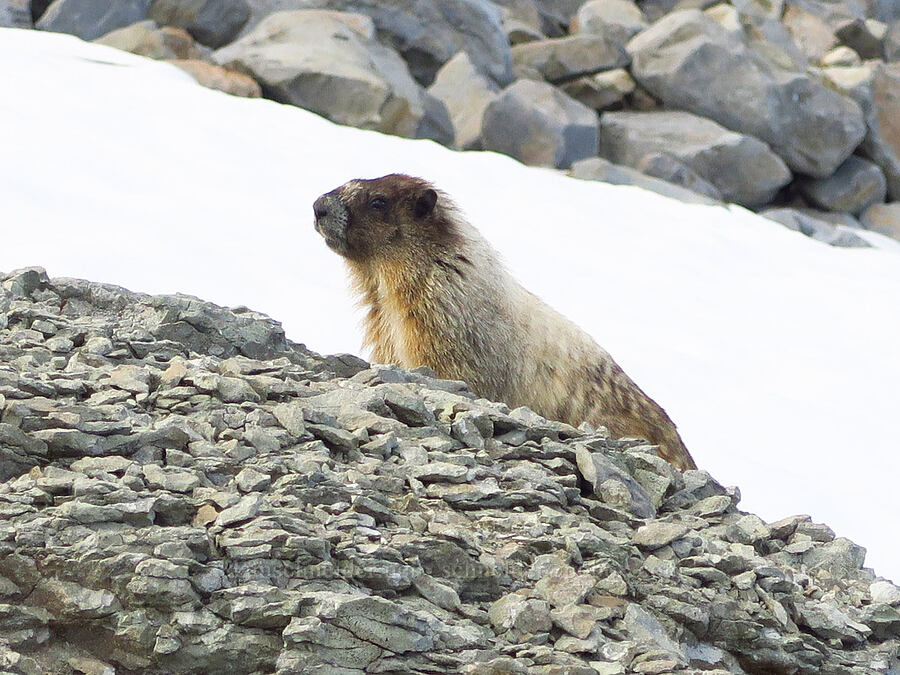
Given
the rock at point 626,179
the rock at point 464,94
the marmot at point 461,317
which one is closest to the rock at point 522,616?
the marmot at point 461,317

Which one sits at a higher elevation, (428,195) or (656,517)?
(428,195)

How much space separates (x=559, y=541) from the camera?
4.29 metres

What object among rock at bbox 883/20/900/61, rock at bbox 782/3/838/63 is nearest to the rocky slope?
rock at bbox 782/3/838/63

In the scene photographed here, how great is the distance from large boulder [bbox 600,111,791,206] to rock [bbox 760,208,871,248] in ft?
2.48

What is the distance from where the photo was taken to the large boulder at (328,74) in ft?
55.1

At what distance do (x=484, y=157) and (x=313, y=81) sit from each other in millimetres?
3343

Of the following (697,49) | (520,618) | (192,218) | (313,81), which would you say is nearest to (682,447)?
(520,618)

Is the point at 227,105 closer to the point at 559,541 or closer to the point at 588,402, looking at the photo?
the point at 588,402

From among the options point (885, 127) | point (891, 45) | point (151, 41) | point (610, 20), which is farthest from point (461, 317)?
point (891, 45)

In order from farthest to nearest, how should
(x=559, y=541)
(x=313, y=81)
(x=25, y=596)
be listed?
(x=313, y=81), (x=559, y=541), (x=25, y=596)

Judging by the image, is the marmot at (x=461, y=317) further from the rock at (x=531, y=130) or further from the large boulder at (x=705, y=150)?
the large boulder at (x=705, y=150)

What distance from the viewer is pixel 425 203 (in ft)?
22.1

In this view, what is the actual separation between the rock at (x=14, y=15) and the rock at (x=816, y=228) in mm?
11615

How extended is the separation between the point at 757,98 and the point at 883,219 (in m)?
3.26
